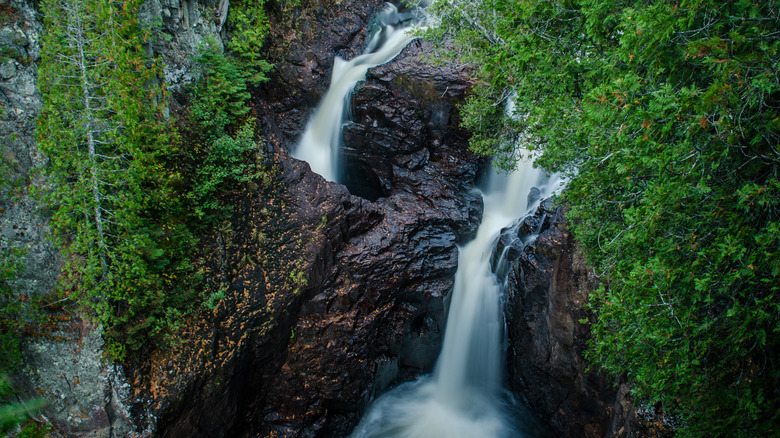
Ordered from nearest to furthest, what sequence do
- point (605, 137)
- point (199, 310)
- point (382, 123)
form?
1. point (605, 137)
2. point (199, 310)
3. point (382, 123)

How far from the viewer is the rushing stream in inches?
337

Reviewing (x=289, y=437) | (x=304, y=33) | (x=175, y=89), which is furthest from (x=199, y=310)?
(x=304, y=33)

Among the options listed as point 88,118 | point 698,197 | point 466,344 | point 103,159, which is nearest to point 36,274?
point 103,159

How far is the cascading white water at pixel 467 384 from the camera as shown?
8.48 meters

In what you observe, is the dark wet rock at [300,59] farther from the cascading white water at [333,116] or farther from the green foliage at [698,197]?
the green foliage at [698,197]

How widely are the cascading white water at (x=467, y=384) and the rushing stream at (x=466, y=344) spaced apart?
0.08 ft

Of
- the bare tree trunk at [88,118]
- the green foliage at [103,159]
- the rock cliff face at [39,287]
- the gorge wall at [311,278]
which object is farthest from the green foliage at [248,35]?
the rock cliff face at [39,287]

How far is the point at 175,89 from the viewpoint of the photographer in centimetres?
729

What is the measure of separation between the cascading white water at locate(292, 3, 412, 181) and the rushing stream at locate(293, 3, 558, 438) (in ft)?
0.10

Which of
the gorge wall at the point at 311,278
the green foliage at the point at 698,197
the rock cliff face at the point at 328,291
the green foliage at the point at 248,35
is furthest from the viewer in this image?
the green foliage at the point at 248,35

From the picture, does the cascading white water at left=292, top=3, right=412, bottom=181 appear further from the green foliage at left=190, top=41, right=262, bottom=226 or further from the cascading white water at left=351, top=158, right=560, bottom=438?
the cascading white water at left=351, top=158, right=560, bottom=438

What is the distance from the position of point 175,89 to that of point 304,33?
522 centimetres

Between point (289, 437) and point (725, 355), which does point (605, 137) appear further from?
point (289, 437)

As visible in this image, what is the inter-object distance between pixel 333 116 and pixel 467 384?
8.44m
